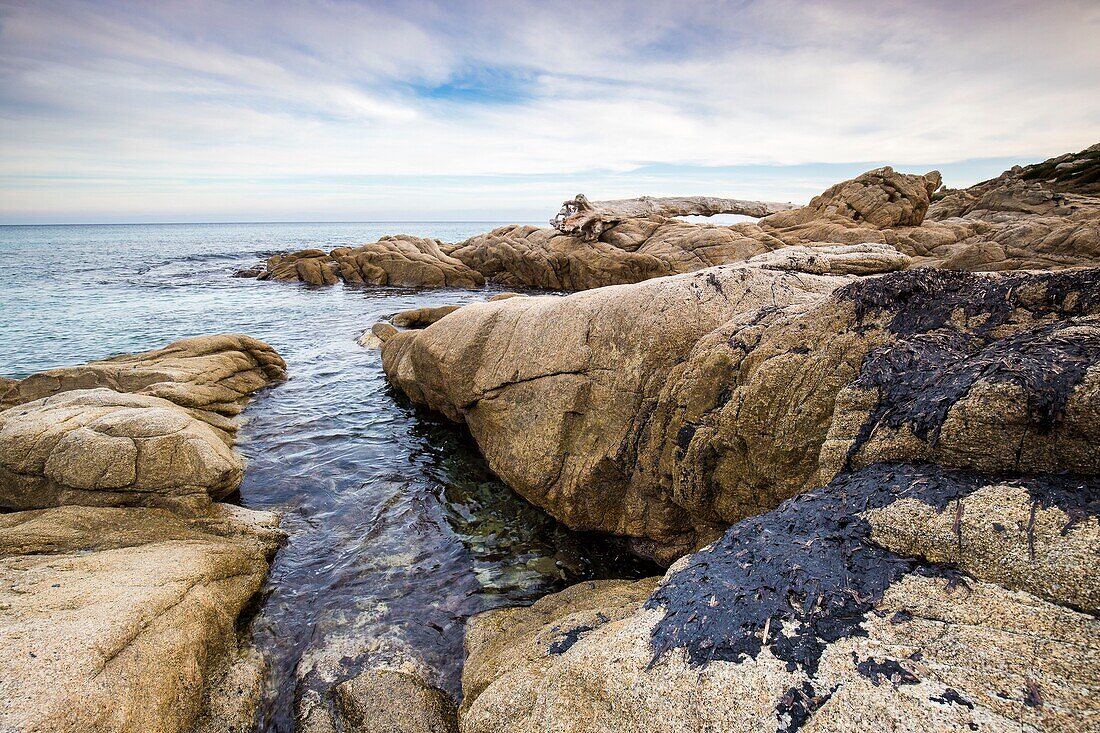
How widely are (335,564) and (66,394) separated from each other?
6164 mm

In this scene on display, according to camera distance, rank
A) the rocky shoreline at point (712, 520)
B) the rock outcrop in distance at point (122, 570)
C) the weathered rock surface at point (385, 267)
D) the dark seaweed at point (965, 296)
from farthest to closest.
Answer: the weathered rock surface at point (385, 267) → the rock outcrop in distance at point (122, 570) → the dark seaweed at point (965, 296) → the rocky shoreline at point (712, 520)

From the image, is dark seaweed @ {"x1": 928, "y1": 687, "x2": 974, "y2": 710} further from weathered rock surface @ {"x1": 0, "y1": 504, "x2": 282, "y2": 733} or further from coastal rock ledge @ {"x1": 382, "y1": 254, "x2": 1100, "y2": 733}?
Answer: weathered rock surface @ {"x1": 0, "y1": 504, "x2": 282, "y2": 733}

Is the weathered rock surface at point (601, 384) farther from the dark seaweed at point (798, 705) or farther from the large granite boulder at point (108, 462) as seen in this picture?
the large granite boulder at point (108, 462)

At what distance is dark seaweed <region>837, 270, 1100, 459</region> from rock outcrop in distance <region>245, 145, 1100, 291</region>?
627 inches

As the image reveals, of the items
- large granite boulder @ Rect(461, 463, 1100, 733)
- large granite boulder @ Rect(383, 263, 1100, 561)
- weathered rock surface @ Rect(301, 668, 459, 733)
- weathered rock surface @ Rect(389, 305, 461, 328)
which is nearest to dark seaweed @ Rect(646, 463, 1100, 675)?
large granite boulder @ Rect(461, 463, 1100, 733)

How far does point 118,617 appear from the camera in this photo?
4.35 metres

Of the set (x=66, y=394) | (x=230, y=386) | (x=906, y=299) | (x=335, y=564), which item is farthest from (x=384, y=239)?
(x=906, y=299)

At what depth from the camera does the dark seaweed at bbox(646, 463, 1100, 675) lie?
271 centimetres

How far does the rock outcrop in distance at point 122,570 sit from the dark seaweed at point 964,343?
5.75 metres

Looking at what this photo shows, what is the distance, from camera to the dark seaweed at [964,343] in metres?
2.93

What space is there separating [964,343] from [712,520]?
119 inches

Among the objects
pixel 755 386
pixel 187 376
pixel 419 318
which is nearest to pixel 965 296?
pixel 755 386

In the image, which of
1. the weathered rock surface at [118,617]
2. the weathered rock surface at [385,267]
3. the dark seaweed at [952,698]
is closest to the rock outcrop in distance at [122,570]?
the weathered rock surface at [118,617]

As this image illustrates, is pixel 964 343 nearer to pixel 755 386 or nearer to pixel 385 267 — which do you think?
pixel 755 386
